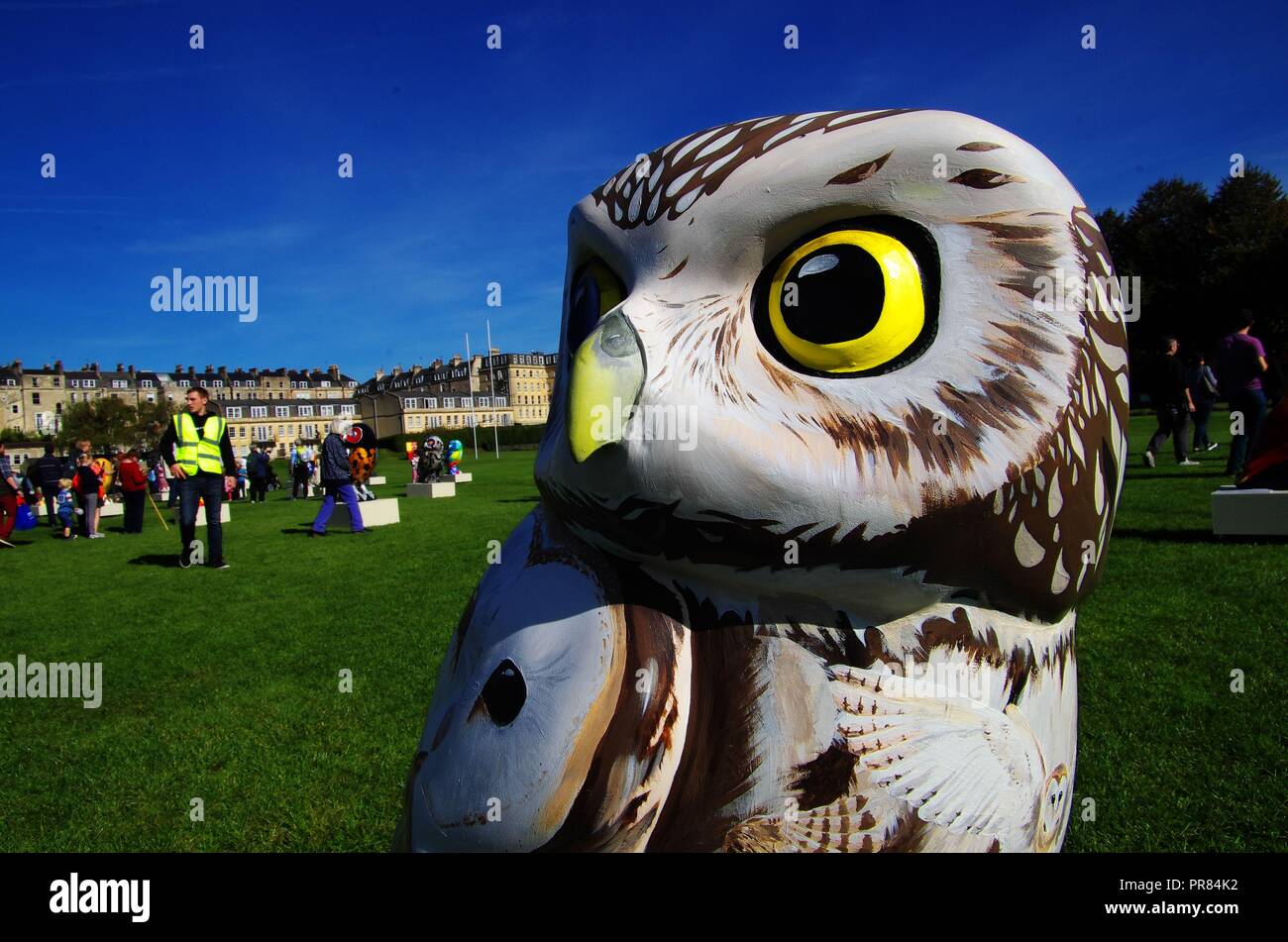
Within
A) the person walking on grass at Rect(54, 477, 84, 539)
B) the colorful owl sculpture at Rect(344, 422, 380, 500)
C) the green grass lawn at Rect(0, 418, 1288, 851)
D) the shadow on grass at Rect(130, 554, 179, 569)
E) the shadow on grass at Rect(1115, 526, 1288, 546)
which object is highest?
the colorful owl sculpture at Rect(344, 422, 380, 500)

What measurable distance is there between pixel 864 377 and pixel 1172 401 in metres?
11.9

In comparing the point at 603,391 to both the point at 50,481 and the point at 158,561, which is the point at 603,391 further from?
the point at 50,481

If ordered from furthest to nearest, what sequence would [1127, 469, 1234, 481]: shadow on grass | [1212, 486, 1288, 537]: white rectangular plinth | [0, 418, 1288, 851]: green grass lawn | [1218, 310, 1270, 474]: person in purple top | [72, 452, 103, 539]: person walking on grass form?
[72, 452, 103, 539]: person walking on grass → [1127, 469, 1234, 481]: shadow on grass → [1218, 310, 1270, 474]: person in purple top → [1212, 486, 1288, 537]: white rectangular plinth → [0, 418, 1288, 851]: green grass lawn

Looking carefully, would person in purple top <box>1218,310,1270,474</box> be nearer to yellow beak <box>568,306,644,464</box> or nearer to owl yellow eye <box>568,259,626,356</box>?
owl yellow eye <box>568,259,626,356</box>

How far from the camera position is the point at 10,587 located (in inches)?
327

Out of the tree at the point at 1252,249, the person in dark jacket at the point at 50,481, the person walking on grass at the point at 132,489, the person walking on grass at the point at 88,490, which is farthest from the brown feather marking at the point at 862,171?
the tree at the point at 1252,249

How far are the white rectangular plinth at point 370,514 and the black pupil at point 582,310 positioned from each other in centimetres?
1069

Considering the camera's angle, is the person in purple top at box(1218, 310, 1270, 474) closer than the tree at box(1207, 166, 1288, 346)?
Yes

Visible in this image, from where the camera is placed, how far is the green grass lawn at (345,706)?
275cm

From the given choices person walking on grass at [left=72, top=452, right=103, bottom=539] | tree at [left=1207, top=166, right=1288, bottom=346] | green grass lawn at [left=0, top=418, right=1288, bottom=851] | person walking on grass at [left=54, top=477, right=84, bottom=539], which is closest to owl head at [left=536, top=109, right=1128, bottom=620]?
green grass lawn at [left=0, top=418, right=1288, bottom=851]

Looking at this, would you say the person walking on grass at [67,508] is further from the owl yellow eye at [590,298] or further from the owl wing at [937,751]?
the owl wing at [937,751]

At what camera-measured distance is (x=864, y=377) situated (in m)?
1.12

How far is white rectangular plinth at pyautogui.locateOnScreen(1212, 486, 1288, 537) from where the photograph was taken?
596cm
